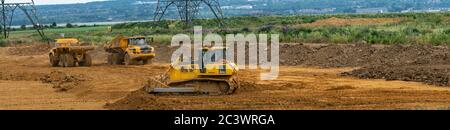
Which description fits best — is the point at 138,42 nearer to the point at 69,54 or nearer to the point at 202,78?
the point at 69,54

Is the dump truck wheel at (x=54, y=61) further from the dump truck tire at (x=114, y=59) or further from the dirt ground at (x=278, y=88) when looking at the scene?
the dump truck tire at (x=114, y=59)

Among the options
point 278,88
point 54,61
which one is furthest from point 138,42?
point 278,88

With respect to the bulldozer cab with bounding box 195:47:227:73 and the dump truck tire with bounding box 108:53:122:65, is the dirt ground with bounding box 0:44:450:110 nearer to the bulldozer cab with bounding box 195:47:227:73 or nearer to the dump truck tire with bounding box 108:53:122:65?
the dump truck tire with bounding box 108:53:122:65

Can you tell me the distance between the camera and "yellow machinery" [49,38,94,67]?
3656 cm

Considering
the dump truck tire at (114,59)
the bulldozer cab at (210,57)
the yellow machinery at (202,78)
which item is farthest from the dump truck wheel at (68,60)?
the bulldozer cab at (210,57)

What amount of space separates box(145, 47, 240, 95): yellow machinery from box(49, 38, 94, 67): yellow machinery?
14903 millimetres

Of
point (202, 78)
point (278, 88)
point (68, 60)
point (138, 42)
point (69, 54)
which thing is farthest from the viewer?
point (69, 54)

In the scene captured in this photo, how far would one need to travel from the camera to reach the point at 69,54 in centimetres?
3709

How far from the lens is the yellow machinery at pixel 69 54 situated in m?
36.6

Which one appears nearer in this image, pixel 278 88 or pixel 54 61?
pixel 278 88

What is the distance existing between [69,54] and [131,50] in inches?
144

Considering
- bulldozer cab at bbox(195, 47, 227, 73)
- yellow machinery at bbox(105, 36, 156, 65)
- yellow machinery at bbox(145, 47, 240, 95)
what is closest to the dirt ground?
yellow machinery at bbox(145, 47, 240, 95)

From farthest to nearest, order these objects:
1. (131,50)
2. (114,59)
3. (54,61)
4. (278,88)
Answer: (54,61), (114,59), (131,50), (278,88)

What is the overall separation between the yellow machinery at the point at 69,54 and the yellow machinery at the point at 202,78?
587 inches
